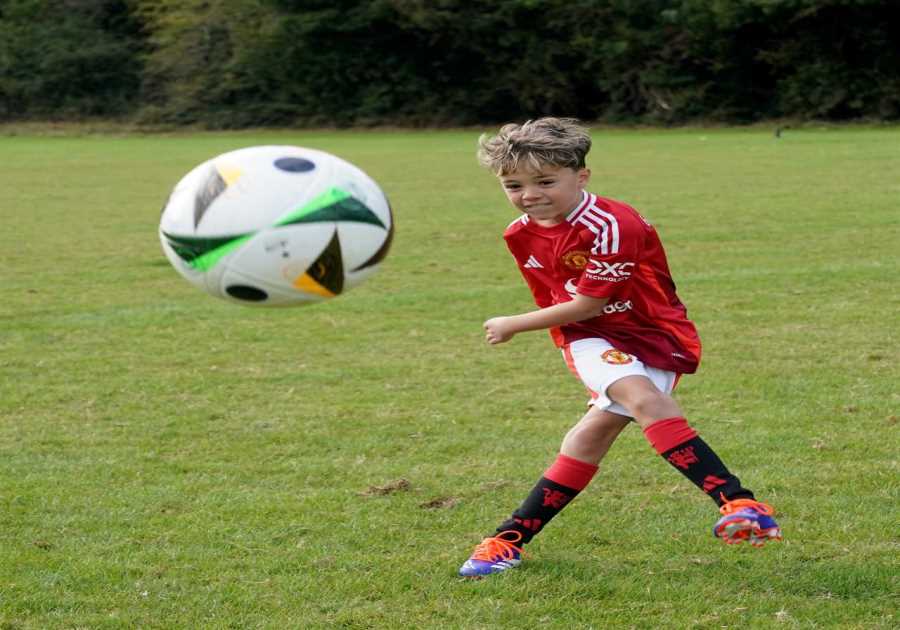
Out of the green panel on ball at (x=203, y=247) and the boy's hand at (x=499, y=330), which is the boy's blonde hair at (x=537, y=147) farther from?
the green panel on ball at (x=203, y=247)

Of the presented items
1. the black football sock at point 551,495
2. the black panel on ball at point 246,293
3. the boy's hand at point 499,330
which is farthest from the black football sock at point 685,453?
the black panel on ball at point 246,293

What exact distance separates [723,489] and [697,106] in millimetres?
40347

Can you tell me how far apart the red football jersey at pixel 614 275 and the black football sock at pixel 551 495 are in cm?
41

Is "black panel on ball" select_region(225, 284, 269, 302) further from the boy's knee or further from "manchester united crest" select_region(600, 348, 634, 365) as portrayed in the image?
the boy's knee

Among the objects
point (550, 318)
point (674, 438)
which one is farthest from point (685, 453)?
point (550, 318)

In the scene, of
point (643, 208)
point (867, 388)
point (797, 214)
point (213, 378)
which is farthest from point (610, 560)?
point (643, 208)

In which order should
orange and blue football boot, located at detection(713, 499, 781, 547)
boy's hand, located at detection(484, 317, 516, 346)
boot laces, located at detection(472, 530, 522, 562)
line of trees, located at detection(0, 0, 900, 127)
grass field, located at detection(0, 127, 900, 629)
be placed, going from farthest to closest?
line of trees, located at detection(0, 0, 900, 127) < boot laces, located at detection(472, 530, 522, 562) < boy's hand, located at detection(484, 317, 516, 346) < grass field, located at detection(0, 127, 900, 629) < orange and blue football boot, located at detection(713, 499, 781, 547)

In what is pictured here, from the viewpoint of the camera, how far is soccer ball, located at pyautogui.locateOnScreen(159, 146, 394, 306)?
4176 millimetres

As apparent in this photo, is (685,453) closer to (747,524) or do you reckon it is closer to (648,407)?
(648,407)

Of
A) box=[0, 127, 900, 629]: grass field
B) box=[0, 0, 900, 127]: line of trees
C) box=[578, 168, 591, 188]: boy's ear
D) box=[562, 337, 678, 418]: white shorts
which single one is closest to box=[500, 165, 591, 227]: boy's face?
box=[578, 168, 591, 188]: boy's ear

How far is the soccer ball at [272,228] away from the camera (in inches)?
164

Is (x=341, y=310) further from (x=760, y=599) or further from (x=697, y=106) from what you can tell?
(x=697, y=106)

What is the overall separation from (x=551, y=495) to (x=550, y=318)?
620 mm

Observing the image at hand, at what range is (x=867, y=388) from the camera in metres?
6.73
